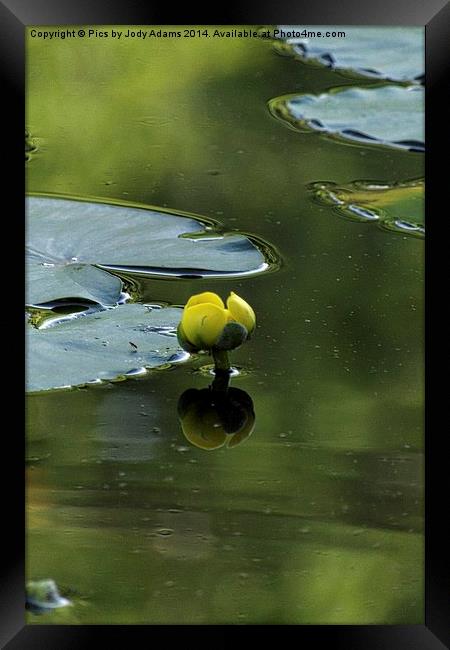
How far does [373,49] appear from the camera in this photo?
1152 mm

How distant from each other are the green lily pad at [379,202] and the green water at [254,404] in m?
0.02

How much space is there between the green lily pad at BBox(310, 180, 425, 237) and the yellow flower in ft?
1.08

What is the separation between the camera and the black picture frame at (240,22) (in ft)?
3.07

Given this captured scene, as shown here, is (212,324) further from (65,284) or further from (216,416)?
(65,284)

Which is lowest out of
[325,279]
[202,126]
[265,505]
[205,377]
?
[265,505]

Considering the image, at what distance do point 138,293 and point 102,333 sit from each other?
5.2 inches

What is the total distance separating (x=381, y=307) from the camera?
121 centimetres

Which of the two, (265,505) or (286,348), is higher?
(286,348)

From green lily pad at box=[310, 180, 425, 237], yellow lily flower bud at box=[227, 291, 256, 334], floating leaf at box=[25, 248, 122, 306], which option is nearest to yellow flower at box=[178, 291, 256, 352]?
yellow lily flower bud at box=[227, 291, 256, 334]

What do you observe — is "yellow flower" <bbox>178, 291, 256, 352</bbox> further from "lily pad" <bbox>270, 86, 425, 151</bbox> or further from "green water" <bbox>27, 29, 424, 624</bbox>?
"lily pad" <bbox>270, 86, 425, 151</bbox>

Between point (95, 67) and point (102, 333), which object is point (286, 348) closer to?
point (102, 333)

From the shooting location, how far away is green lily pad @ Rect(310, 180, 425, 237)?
1.33 metres

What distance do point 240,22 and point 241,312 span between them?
0.35 m
